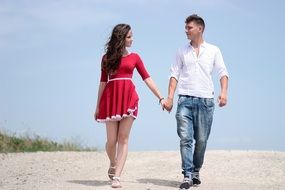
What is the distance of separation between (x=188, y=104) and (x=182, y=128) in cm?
36

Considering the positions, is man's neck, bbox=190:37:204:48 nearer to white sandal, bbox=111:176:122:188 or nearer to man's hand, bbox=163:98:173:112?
man's hand, bbox=163:98:173:112

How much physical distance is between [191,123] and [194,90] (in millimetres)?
492

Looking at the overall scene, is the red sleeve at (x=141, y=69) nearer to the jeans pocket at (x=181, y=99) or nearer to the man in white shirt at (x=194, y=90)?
the man in white shirt at (x=194, y=90)

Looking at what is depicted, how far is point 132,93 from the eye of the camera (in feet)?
25.7

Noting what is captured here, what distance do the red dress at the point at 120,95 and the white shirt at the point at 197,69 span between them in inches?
26.6

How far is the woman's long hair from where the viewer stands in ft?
25.3

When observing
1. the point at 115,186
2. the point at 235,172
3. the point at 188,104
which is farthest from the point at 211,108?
the point at 235,172

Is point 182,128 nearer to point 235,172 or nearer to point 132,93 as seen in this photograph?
point 132,93

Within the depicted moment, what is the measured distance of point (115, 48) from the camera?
777cm

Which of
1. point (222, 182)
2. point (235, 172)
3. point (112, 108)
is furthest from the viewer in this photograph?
point (235, 172)

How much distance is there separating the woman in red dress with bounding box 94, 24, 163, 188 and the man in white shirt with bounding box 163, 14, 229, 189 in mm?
381

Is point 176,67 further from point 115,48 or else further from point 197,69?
Answer: point 115,48


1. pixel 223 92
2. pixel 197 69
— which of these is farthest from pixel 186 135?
pixel 197 69

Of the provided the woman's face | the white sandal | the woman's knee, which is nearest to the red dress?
the woman's face
